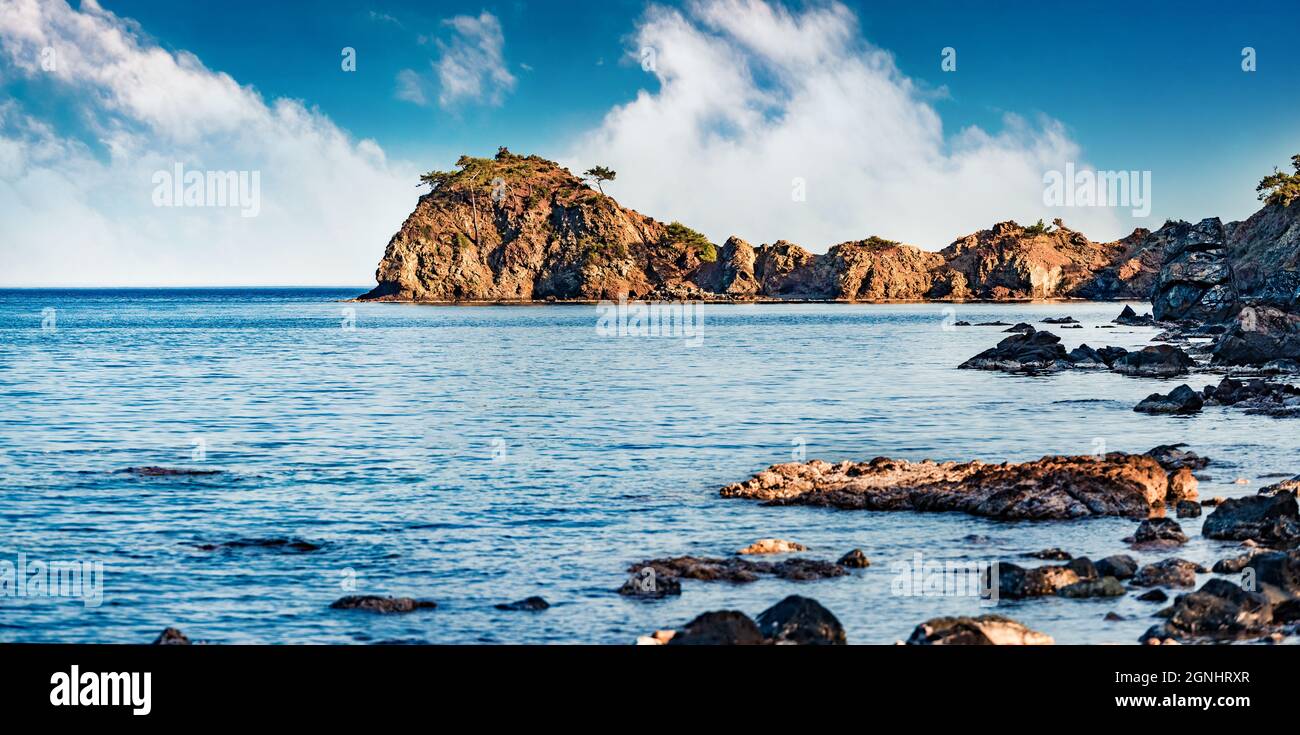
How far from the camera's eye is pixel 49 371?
2884 inches

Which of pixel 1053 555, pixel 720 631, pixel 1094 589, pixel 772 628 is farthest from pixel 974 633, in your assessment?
pixel 1053 555

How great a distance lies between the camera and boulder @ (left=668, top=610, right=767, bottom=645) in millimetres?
14633

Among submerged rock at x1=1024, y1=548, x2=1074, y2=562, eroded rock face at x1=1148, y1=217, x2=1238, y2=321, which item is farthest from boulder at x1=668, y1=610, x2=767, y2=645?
eroded rock face at x1=1148, y1=217, x2=1238, y2=321

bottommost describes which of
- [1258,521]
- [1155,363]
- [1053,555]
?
[1053,555]

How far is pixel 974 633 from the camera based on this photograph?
48.3 feet

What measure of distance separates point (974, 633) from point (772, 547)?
23.6 ft

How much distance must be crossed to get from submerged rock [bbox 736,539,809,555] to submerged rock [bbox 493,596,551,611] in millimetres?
4488

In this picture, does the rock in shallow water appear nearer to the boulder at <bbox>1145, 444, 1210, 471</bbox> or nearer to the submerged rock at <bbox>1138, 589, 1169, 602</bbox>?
the submerged rock at <bbox>1138, 589, 1169, 602</bbox>

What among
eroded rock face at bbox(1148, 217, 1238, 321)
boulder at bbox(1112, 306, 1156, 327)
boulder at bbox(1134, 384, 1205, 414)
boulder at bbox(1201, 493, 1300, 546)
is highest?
eroded rock face at bbox(1148, 217, 1238, 321)

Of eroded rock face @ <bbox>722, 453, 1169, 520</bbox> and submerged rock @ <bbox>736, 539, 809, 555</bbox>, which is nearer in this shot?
submerged rock @ <bbox>736, 539, 809, 555</bbox>

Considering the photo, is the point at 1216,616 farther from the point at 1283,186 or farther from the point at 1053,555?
the point at 1283,186

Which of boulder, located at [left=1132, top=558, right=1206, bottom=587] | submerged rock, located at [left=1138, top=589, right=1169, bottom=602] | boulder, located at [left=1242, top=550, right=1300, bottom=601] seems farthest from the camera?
boulder, located at [left=1132, top=558, right=1206, bottom=587]

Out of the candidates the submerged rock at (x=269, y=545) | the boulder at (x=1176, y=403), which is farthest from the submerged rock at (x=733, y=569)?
the boulder at (x=1176, y=403)

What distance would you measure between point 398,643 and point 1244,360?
58646 millimetres
